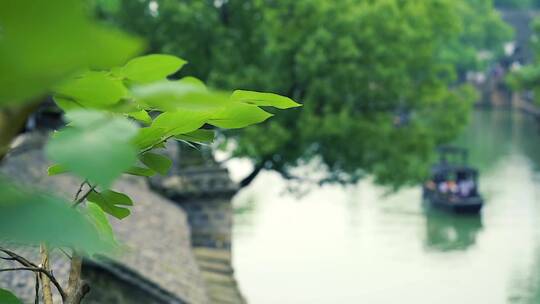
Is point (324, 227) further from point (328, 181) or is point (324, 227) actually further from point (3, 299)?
point (3, 299)

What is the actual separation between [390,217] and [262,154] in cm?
1047

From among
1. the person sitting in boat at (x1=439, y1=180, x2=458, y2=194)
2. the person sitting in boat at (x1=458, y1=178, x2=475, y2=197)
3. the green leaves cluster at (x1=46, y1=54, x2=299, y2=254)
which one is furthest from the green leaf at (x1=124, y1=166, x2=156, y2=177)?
the person sitting in boat at (x1=458, y1=178, x2=475, y2=197)

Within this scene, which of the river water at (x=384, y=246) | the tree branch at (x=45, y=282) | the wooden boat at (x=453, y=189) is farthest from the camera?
the wooden boat at (x=453, y=189)

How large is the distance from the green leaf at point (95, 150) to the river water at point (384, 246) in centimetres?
2240

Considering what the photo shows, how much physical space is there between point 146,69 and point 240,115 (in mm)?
257

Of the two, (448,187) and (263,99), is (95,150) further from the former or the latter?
(448,187)

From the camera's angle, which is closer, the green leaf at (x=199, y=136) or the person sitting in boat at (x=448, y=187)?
the green leaf at (x=199, y=136)

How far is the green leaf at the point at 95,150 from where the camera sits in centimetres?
109

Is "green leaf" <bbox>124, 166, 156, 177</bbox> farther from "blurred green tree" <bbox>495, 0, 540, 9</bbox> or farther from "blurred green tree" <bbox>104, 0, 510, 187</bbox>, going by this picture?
"blurred green tree" <bbox>495, 0, 540, 9</bbox>

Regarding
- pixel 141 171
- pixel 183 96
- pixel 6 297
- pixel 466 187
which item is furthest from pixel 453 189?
pixel 183 96

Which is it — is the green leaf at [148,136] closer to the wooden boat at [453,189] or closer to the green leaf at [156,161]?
the green leaf at [156,161]

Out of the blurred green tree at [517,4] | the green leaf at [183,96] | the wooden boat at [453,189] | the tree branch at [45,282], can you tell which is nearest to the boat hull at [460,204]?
the wooden boat at [453,189]

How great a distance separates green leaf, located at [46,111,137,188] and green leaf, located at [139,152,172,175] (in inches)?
33.0

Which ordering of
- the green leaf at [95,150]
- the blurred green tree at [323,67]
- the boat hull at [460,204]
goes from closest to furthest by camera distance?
the green leaf at [95,150] < the blurred green tree at [323,67] < the boat hull at [460,204]
